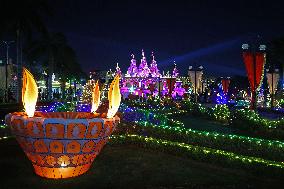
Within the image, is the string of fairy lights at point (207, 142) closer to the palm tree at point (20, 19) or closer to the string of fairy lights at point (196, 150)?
the string of fairy lights at point (196, 150)

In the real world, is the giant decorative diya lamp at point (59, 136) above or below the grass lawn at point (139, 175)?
above

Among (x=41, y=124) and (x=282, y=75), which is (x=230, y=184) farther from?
(x=282, y=75)

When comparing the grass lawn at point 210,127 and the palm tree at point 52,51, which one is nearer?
the grass lawn at point 210,127

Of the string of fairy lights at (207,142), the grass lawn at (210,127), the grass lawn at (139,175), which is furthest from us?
the grass lawn at (210,127)

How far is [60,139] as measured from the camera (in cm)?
898

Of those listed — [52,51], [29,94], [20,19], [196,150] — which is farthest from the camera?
[52,51]

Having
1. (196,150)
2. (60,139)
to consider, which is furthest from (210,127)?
(60,139)

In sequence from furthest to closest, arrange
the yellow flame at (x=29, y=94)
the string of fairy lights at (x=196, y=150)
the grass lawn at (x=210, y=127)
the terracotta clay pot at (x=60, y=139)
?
the grass lawn at (x=210, y=127) → the string of fairy lights at (x=196, y=150) → the yellow flame at (x=29, y=94) → the terracotta clay pot at (x=60, y=139)

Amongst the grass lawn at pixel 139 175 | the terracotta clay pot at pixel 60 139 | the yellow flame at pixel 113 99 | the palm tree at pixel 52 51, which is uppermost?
the palm tree at pixel 52 51

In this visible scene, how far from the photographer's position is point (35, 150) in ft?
30.2

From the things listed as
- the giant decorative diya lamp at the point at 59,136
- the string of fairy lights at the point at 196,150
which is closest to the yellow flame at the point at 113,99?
the giant decorative diya lamp at the point at 59,136

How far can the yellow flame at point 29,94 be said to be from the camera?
9508 mm

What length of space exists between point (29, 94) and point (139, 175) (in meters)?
3.16

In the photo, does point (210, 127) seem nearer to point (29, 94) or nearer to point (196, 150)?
point (196, 150)
